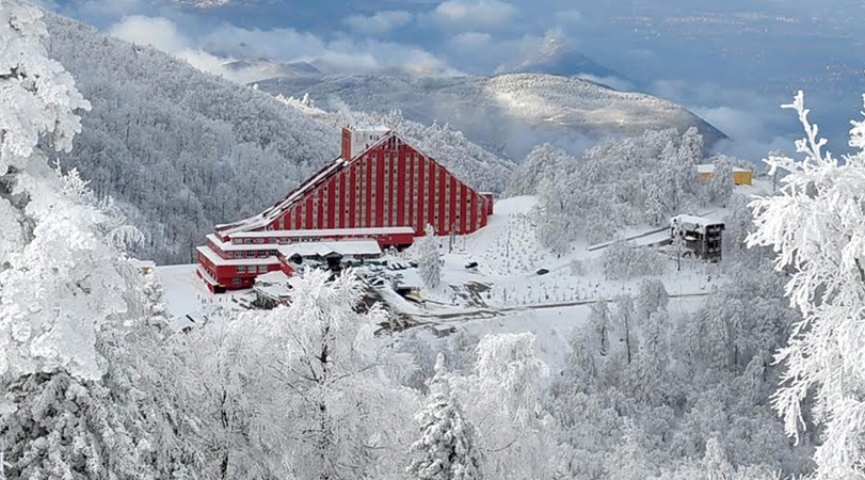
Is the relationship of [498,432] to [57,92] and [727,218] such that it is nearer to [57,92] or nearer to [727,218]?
[57,92]

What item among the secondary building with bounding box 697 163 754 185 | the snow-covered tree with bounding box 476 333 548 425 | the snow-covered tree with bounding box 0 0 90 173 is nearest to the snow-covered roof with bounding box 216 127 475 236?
the secondary building with bounding box 697 163 754 185

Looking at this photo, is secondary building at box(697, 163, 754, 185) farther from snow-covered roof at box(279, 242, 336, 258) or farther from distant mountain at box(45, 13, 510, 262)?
distant mountain at box(45, 13, 510, 262)

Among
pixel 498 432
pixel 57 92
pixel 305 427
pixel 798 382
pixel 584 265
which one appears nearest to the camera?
pixel 798 382

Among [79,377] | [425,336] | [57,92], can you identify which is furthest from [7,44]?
[425,336]

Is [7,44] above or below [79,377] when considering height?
above

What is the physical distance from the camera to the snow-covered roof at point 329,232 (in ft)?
173

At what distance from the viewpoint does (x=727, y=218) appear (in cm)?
5447

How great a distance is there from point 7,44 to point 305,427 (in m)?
7.17

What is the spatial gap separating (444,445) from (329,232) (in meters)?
40.1

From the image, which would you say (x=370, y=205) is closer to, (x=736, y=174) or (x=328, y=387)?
(x=736, y=174)

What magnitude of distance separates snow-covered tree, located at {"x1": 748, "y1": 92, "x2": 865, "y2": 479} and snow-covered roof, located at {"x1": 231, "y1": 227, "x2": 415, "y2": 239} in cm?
4493

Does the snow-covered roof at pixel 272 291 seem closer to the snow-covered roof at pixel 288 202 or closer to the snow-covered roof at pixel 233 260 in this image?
the snow-covered roof at pixel 233 260

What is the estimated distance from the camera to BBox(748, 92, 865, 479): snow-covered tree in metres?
8.20

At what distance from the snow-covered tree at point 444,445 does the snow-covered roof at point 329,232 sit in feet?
125
